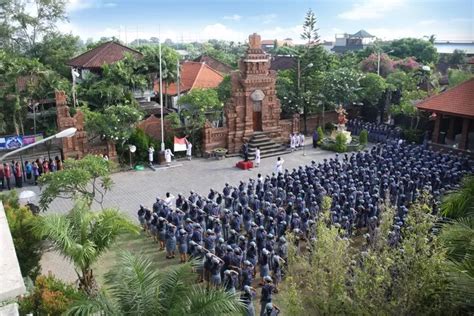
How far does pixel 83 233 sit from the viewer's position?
919 cm

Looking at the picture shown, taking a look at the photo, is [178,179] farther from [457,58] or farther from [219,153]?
[457,58]

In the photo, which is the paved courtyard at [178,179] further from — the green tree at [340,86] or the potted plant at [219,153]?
the green tree at [340,86]

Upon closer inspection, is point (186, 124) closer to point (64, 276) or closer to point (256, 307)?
point (64, 276)

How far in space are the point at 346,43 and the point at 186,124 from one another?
320 feet

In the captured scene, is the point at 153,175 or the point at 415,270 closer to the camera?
the point at 415,270

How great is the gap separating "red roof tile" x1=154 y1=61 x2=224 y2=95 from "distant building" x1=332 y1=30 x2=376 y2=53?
74.6 m

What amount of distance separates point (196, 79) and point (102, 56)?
21.4 feet

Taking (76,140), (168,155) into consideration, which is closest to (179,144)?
(168,155)

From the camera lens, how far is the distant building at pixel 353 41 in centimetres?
10594

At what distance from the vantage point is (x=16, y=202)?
1234cm

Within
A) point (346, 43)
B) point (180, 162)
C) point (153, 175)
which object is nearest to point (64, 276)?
point (153, 175)

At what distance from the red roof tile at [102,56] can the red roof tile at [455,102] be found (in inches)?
712

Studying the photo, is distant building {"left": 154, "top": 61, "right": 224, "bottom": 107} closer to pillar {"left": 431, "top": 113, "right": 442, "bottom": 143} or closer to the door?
the door

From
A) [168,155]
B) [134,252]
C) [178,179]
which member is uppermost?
[168,155]
